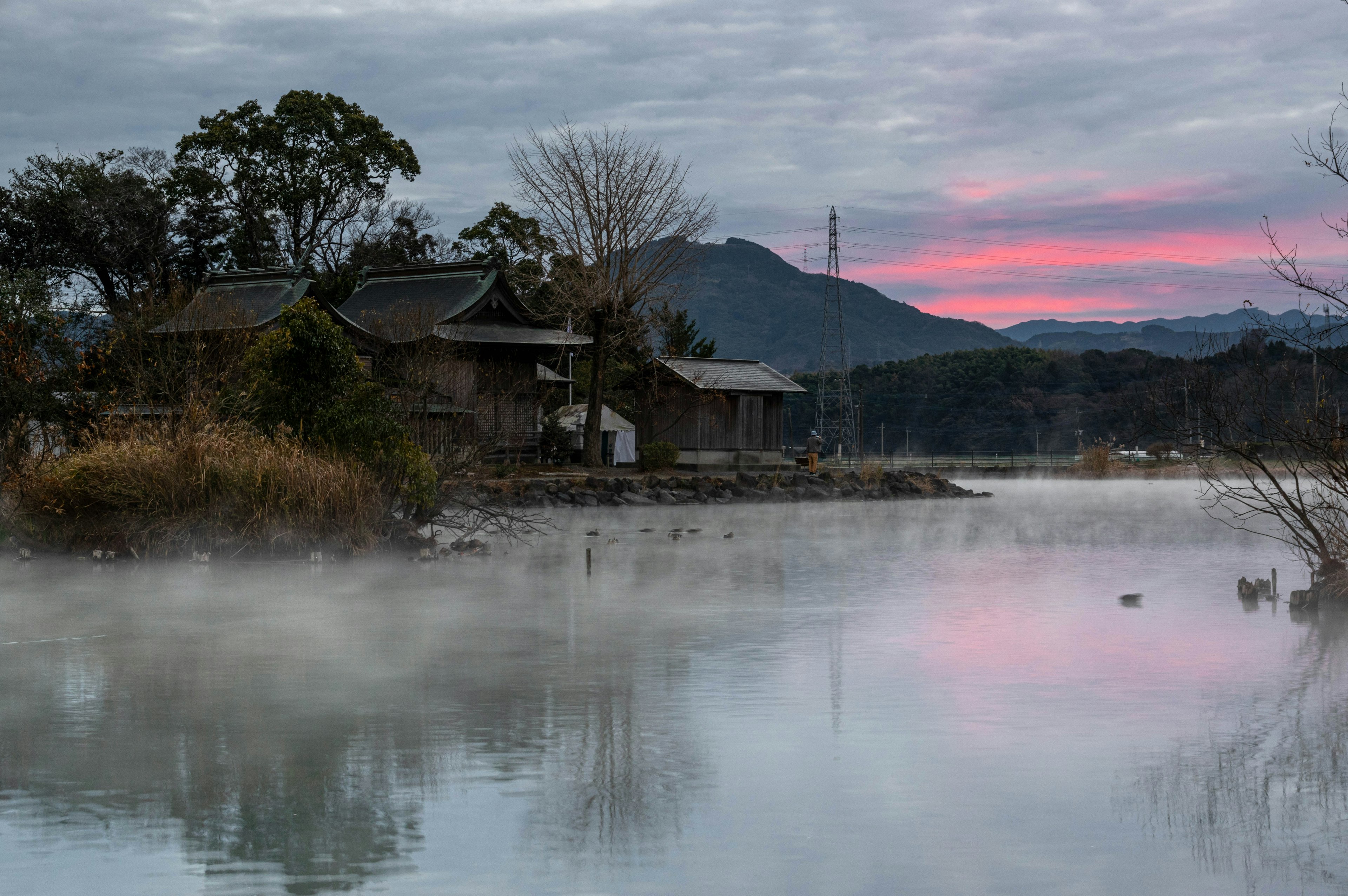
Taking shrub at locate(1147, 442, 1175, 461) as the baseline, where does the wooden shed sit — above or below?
above

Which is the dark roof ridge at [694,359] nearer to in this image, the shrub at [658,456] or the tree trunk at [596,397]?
the shrub at [658,456]

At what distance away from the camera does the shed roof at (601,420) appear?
4866cm

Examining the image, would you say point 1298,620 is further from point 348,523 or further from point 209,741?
point 348,523

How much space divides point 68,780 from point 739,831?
12.6ft

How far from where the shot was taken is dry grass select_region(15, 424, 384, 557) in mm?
18828

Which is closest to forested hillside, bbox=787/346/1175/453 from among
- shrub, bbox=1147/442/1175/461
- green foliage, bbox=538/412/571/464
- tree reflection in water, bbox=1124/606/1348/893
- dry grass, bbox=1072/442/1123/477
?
shrub, bbox=1147/442/1175/461

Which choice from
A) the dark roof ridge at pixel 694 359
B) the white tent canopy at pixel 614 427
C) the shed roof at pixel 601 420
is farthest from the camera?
the dark roof ridge at pixel 694 359

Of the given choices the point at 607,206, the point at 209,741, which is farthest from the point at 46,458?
the point at 607,206

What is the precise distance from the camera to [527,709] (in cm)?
940

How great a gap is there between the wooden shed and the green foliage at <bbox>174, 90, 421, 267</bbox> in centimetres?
1552

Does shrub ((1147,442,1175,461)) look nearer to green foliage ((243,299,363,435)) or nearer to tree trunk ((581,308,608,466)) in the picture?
tree trunk ((581,308,608,466))

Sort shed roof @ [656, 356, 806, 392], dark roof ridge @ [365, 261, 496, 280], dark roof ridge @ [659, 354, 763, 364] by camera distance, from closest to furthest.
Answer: dark roof ridge @ [365, 261, 496, 280] < shed roof @ [656, 356, 806, 392] < dark roof ridge @ [659, 354, 763, 364]

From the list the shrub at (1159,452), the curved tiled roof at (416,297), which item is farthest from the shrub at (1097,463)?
the curved tiled roof at (416,297)

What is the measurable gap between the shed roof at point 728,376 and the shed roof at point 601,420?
9.22ft
